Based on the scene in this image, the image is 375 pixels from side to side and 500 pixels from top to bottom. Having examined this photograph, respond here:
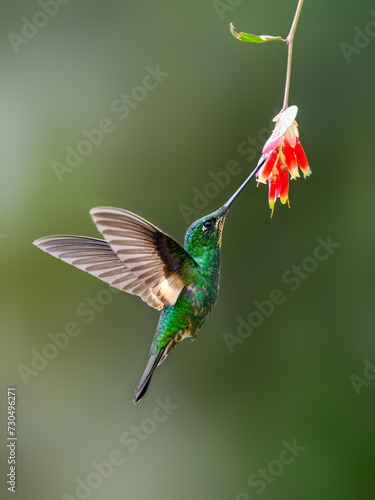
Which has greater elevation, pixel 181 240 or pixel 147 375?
pixel 181 240

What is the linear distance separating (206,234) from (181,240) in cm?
148

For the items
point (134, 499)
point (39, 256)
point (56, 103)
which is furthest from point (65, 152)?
point (134, 499)

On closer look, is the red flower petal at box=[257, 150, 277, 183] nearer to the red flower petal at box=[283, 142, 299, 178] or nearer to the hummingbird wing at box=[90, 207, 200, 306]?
the red flower petal at box=[283, 142, 299, 178]

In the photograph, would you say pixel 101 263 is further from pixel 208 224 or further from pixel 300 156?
pixel 300 156

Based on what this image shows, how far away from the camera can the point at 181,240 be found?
2.61 metres

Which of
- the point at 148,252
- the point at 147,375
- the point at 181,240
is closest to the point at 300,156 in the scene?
the point at 148,252

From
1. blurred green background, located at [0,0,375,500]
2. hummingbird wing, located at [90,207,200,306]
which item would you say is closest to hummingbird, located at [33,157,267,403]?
hummingbird wing, located at [90,207,200,306]

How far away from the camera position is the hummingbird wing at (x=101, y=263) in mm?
1083

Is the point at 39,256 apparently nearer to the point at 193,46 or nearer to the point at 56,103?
the point at 56,103

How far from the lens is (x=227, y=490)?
253 centimetres

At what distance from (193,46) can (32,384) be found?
1.56 metres

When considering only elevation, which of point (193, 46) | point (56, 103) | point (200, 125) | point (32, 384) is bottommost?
point (32, 384)

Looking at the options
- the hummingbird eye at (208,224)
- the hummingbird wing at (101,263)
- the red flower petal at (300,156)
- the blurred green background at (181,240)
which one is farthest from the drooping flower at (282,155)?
the blurred green background at (181,240)

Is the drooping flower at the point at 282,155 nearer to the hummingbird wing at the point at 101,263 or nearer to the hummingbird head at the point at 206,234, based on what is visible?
the hummingbird head at the point at 206,234
